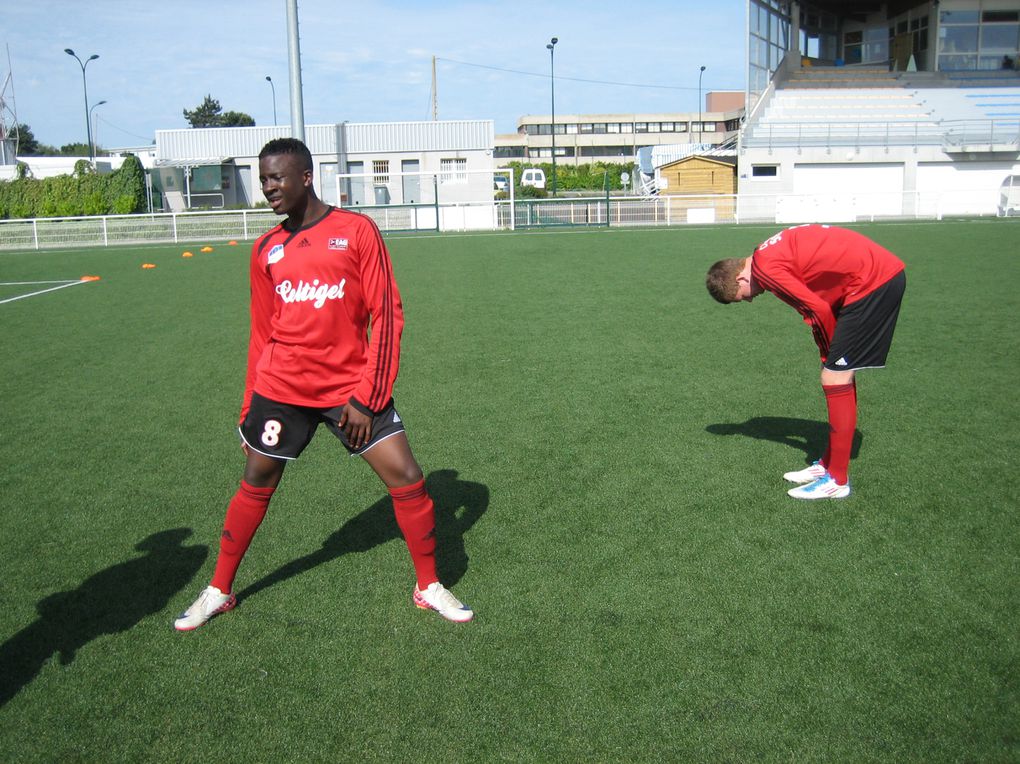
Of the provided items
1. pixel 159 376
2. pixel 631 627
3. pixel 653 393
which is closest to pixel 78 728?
pixel 631 627

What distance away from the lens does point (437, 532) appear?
4.50 meters

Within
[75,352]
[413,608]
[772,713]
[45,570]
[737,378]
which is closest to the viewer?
[772,713]

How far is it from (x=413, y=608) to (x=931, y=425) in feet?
13.8

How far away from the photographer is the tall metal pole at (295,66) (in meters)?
22.8

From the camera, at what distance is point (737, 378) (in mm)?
7789

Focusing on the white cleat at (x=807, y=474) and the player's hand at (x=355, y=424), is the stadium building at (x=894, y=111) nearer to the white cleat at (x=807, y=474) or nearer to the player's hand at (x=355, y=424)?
the white cleat at (x=807, y=474)

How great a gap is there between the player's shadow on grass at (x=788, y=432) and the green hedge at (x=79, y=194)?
38575mm

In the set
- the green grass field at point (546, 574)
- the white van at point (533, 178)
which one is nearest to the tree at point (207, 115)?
the white van at point (533, 178)

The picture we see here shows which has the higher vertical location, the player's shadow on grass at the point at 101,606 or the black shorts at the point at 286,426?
the black shorts at the point at 286,426

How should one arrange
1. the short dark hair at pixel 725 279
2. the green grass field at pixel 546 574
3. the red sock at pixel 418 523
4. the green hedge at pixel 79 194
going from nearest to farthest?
the green grass field at pixel 546 574 → the red sock at pixel 418 523 → the short dark hair at pixel 725 279 → the green hedge at pixel 79 194

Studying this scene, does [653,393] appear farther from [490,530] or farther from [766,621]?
[766,621]

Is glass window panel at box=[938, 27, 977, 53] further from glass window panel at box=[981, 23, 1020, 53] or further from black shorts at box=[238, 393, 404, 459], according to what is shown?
black shorts at box=[238, 393, 404, 459]

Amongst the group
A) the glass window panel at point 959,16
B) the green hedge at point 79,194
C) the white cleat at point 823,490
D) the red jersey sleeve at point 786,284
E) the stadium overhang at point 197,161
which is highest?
the glass window panel at point 959,16

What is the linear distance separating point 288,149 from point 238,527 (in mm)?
1529
